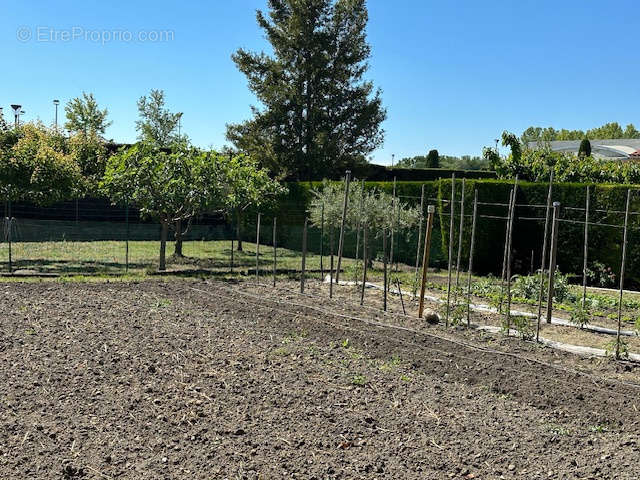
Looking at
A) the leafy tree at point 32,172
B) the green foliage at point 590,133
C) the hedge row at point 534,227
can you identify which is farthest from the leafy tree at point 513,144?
the green foliage at point 590,133

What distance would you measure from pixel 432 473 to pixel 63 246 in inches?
595

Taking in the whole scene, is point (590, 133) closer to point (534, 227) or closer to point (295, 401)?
point (534, 227)

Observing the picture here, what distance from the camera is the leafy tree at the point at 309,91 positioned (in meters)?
25.9

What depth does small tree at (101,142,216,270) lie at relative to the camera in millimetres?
12562

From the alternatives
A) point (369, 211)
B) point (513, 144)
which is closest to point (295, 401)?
point (369, 211)

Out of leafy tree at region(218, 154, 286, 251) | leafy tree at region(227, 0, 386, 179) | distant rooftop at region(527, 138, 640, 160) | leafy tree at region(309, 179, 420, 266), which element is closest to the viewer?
leafy tree at region(309, 179, 420, 266)

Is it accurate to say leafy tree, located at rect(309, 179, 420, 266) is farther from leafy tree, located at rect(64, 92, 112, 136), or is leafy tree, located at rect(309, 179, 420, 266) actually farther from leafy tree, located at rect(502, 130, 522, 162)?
leafy tree, located at rect(64, 92, 112, 136)

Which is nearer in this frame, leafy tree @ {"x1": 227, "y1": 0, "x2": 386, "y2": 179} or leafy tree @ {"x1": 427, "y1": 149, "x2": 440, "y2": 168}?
leafy tree @ {"x1": 227, "y1": 0, "x2": 386, "y2": 179}

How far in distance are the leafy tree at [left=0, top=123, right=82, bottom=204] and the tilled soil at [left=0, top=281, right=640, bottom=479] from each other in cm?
561

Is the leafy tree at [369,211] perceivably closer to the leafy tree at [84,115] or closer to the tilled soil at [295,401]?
the tilled soil at [295,401]

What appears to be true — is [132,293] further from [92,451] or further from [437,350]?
[92,451]

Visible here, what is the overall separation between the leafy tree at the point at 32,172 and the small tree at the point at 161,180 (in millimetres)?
1181

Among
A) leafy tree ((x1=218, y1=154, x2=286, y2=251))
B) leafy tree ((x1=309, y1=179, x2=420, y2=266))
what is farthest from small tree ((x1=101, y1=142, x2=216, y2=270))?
leafy tree ((x1=309, y1=179, x2=420, y2=266))

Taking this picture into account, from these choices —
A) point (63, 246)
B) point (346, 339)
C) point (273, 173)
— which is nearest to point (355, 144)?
point (273, 173)
